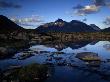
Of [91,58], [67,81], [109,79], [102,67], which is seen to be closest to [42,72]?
[67,81]

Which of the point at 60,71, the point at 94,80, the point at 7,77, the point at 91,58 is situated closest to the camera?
the point at 7,77

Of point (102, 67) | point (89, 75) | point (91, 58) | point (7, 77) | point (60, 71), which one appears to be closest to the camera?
point (7, 77)

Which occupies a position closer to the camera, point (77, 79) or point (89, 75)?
point (77, 79)

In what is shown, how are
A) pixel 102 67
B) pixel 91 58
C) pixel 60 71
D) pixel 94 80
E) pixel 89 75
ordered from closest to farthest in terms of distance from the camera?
pixel 94 80 < pixel 89 75 < pixel 60 71 < pixel 102 67 < pixel 91 58

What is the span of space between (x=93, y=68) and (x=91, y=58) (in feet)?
51.1

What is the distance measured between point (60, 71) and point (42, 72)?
27.3 feet

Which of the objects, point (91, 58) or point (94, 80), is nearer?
point (94, 80)

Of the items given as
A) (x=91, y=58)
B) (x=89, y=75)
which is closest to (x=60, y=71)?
(x=89, y=75)

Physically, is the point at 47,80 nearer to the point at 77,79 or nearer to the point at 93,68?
the point at 77,79

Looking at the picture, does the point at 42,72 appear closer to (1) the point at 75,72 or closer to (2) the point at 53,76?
(2) the point at 53,76

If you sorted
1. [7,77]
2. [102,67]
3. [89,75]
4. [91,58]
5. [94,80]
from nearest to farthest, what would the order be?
[7,77]
[94,80]
[89,75]
[102,67]
[91,58]

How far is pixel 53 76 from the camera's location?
48406 mm

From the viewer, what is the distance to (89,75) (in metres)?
50.6

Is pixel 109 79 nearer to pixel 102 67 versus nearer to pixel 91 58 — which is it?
pixel 102 67
